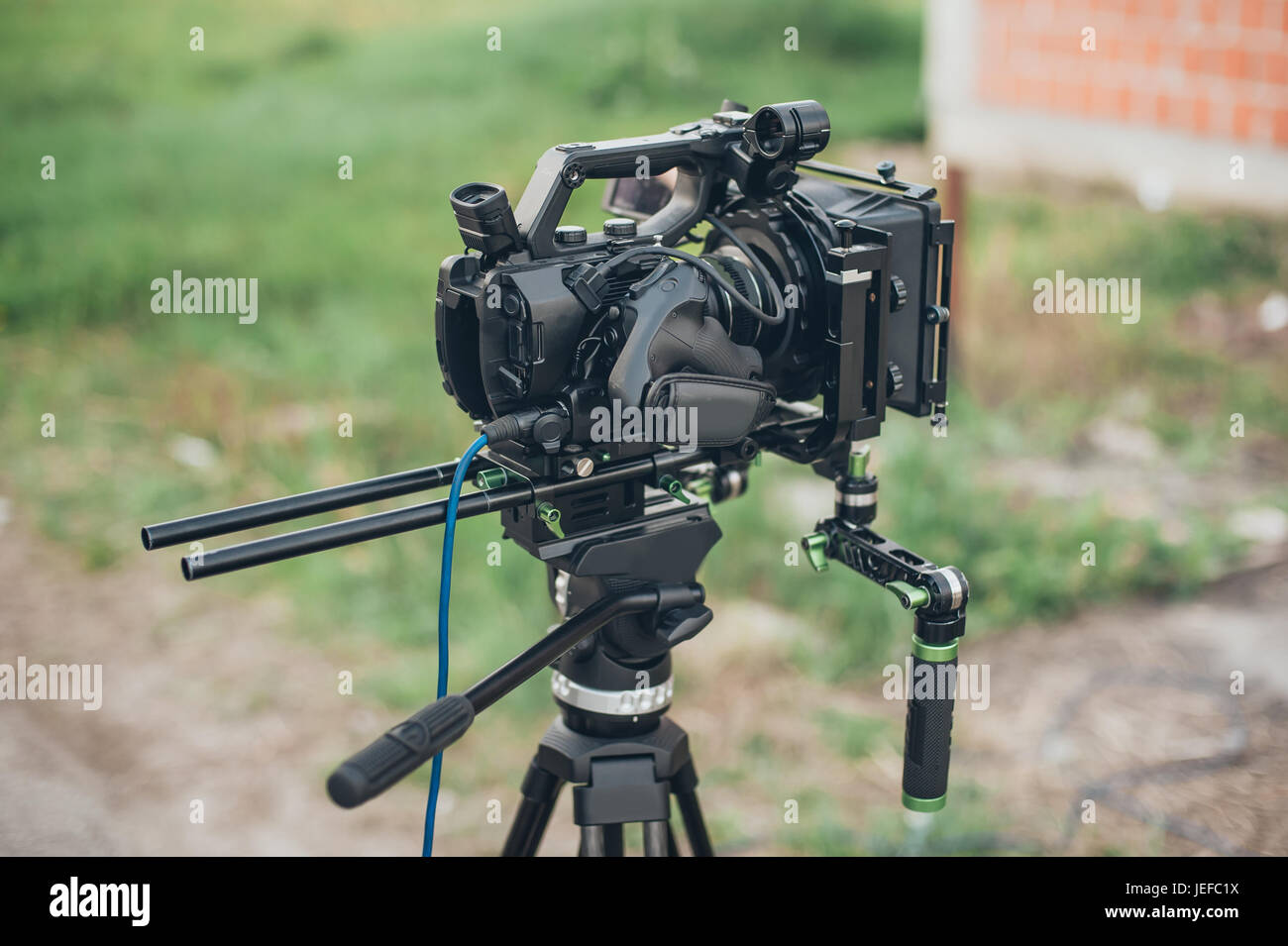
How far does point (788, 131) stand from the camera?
7.76ft

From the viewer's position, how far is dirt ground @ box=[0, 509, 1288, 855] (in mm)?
3984

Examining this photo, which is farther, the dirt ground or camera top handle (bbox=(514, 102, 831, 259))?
the dirt ground

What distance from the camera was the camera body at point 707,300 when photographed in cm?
218

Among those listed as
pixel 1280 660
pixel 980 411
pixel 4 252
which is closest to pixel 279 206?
pixel 4 252

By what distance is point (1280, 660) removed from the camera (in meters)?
4.52

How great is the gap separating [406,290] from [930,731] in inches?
200

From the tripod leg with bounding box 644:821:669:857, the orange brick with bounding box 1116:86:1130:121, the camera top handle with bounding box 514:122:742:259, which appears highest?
the orange brick with bounding box 1116:86:1130:121

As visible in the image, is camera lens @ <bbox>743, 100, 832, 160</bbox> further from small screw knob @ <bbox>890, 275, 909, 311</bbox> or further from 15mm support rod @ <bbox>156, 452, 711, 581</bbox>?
15mm support rod @ <bbox>156, 452, 711, 581</bbox>

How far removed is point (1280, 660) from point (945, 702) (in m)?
2.55

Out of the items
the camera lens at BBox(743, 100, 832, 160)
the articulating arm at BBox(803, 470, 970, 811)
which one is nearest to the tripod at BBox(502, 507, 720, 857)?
the articulating arm at BBox(803, 470, 970, 811)

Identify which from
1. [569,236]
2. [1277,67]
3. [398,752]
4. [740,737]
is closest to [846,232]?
[569,236]

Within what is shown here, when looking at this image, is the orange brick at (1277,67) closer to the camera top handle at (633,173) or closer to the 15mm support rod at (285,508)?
the camera top handle at (633,173)
